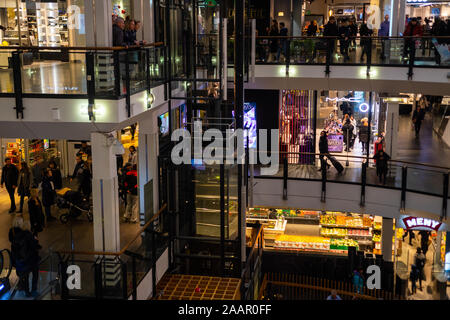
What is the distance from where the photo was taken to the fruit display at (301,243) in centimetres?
2156

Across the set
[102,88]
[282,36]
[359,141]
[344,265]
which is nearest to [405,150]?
[359,141]

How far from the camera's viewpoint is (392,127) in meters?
20.0

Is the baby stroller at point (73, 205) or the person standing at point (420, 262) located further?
the person standing at point (420, 262)

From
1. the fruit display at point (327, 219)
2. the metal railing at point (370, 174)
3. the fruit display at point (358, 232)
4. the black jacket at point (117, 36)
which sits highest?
the black jacket at point (117, 36)

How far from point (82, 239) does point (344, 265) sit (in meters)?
9.74

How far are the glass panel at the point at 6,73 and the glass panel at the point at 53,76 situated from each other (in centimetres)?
22

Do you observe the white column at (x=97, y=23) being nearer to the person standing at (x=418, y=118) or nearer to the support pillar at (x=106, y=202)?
the support pillar at (x=106, y=202)

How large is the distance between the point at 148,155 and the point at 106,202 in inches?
111

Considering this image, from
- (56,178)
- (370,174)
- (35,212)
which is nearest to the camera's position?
(35,212)

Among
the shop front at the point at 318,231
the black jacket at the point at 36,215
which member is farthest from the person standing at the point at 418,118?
the black jacket at the point at 36,215

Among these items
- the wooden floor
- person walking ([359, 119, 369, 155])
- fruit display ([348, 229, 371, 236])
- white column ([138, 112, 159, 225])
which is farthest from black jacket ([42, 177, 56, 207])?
person walking ([359, 119, 369, 155])

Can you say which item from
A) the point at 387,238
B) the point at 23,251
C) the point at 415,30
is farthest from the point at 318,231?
the point at 23,251

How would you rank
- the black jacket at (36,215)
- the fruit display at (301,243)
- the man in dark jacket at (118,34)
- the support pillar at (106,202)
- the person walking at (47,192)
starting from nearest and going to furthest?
the support pillar at (106,202), the man in dark jacket at (118,34), the black jacket at (36,215), the person walking at (47,192), the fruit display at (301,243)

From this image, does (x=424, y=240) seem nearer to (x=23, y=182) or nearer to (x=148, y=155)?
(x=148, y=155)
